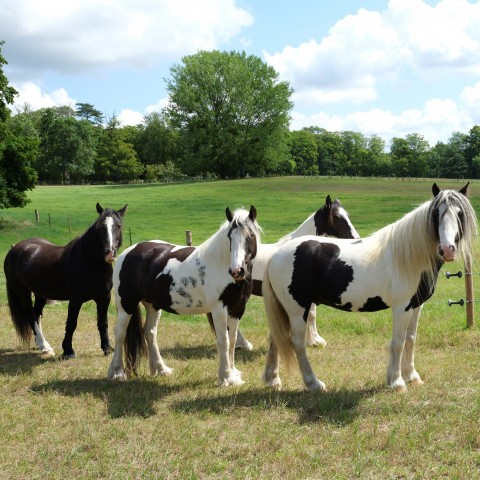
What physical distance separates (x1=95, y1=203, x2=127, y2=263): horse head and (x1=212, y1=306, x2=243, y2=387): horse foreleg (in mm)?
1791

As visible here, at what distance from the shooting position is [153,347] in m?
6.83


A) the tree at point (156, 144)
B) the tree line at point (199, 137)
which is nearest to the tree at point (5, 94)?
the tree line at point (199, 137)

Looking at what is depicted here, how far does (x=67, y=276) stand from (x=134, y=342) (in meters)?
1.77

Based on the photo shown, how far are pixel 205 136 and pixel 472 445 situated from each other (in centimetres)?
5840

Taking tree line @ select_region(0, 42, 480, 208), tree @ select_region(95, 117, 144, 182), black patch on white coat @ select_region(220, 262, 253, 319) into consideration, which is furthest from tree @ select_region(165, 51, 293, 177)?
black patch on white coat @ select_region(220, 262, 253, 319)

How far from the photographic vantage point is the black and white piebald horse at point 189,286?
5.77 meters

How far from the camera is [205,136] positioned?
199 feet

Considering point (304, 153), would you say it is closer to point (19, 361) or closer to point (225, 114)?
point (225, 114)

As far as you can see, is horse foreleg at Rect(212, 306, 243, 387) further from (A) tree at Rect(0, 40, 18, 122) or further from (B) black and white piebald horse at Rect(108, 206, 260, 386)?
(A) tree at Rect(0, 40, 18, 122)

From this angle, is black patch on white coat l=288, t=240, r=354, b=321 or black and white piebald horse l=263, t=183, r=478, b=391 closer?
black and white piebald horse l=263, t=183, r=478, b=391

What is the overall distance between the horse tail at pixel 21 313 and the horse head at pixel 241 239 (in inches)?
174

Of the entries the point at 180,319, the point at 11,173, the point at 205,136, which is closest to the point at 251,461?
the point at 180,319

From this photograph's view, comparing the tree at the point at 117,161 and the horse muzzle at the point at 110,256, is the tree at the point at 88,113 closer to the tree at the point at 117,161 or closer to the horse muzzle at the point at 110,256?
the tree at the point at 117,161

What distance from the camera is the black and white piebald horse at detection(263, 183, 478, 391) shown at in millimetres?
5199
